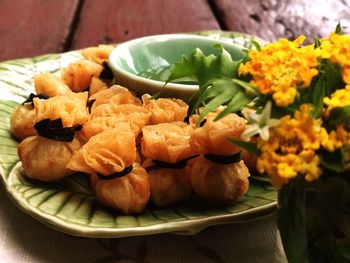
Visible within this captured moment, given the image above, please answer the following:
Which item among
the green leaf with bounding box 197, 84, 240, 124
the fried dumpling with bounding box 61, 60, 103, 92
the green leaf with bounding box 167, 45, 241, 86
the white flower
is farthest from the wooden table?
the white flower

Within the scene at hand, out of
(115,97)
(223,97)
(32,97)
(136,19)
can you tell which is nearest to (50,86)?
(32,97)

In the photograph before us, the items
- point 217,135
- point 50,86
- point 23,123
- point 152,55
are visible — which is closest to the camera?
point 217,135

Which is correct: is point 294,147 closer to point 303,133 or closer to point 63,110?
point 303,133

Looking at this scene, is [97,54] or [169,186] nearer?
[169,186]

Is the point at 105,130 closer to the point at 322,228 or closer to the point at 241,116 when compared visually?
the point at 241,116

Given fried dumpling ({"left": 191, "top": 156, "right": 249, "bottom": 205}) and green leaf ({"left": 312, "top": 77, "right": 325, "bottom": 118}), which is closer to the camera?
green leaf ({"left": 312, "top": 77, "right": 325, "bottom": 118})

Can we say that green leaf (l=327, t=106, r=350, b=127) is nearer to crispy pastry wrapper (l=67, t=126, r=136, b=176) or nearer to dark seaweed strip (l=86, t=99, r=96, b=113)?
crispy pastry wrapper (l=67, t=126, r=136, b=176)

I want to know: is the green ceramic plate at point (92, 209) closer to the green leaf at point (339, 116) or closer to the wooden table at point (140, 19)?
the green leaf at point (339, 116)
